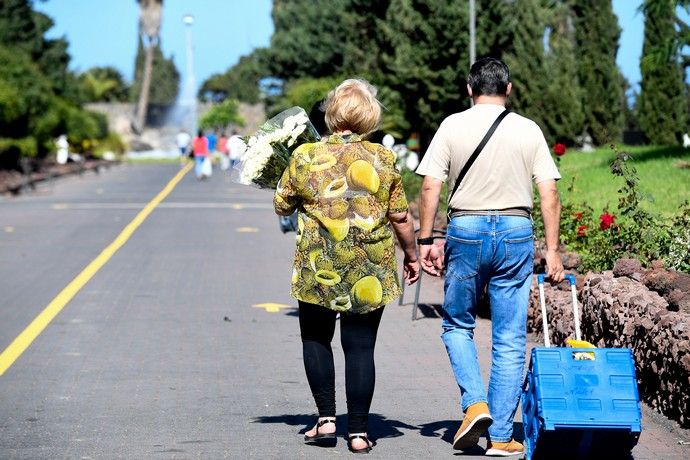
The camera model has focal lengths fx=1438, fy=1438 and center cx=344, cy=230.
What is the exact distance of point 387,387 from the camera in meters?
9.21

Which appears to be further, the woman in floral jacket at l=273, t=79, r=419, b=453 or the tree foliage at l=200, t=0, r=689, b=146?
the tree foliage at l=200, t=0, r=689, b=146

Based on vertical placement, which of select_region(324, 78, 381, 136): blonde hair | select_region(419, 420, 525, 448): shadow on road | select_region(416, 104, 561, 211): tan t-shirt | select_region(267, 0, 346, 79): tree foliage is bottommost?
select_region(419, 420, 525, 448): shadow on road

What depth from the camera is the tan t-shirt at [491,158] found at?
690 cm

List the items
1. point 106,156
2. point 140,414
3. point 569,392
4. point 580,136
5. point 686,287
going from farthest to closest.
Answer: point 106,156 < point 580,136 < point 686,287 < point 140,414 < point 569,392

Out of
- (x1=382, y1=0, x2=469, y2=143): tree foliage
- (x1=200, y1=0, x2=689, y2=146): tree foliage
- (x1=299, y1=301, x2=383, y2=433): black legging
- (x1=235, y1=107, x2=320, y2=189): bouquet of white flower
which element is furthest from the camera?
(x1=382, y1=0, x2=469, y2=143): tree foliage

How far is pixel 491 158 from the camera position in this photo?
22.6 ft

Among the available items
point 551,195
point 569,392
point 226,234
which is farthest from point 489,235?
point 226,234

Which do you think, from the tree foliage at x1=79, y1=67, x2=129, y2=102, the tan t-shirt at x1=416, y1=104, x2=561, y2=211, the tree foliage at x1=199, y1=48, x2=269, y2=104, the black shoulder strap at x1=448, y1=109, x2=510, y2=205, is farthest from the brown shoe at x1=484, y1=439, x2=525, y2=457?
the tree foliage at x1=199, y1=48, x2=269, y2=104

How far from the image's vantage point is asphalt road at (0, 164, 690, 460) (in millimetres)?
7453

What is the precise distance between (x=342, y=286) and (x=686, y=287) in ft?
8.87

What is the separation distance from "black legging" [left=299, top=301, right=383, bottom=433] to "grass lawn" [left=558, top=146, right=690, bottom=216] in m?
6.70

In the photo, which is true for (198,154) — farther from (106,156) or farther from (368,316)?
(368,316)

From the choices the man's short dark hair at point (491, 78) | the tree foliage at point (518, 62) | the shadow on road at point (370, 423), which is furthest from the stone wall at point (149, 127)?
the man's short dark hair at point (491, 78)

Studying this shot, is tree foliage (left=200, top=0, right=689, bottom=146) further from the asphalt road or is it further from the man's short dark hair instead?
the man's short dark hair
